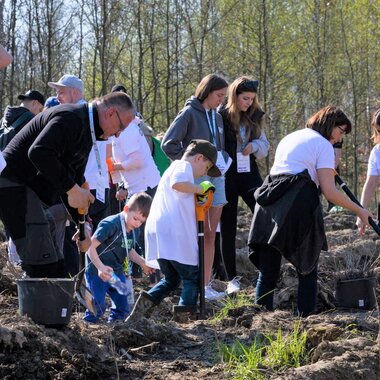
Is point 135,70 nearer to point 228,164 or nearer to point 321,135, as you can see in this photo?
point 228,164

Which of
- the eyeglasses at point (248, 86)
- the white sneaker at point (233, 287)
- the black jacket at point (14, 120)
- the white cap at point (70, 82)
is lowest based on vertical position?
the white sneaker at point (233, 287)

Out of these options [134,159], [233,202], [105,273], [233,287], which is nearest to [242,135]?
[233,202]

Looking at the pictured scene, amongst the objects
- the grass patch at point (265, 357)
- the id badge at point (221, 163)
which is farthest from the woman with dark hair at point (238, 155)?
the grass patch at point (265, 357)

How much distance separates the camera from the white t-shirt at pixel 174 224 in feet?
20.5

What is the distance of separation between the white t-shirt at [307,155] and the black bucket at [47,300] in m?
1.99

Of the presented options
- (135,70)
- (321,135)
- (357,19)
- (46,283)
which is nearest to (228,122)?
(321,135)

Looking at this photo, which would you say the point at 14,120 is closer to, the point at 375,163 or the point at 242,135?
the point at 242,135

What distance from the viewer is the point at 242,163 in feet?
26.7

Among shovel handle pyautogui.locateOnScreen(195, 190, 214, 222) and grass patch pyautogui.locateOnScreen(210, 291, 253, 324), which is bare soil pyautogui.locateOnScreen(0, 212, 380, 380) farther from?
shovel handle pyautogui.locateOnScreen(195, 190, 214, 222)

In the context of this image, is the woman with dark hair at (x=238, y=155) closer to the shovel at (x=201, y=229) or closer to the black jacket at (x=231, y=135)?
the black jacket at (x=231, y=135)

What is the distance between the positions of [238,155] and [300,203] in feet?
6.99

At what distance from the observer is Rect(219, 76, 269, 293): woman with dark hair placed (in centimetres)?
801

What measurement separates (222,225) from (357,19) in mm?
18000

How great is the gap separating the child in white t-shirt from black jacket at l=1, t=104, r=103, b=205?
90 cm
